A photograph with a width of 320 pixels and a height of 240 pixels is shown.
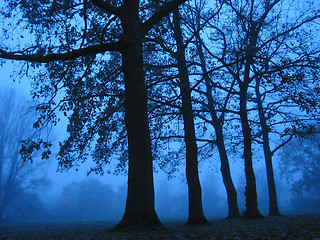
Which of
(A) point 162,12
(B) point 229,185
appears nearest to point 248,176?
(B) point 229,185

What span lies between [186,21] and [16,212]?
155 ft

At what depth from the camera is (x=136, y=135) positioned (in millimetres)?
9297

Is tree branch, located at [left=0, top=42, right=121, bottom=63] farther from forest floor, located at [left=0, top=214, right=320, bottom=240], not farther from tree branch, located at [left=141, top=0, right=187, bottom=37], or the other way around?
forest floor, located at [left=0, top=214, right=320, bottom=240]

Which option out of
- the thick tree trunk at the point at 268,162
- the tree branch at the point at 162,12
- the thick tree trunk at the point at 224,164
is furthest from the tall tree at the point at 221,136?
the tree branch at the point at 162,12

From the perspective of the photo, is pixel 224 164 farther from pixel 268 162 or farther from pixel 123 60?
pixel 123 60

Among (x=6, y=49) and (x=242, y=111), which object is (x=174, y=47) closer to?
(x=242, y=111)

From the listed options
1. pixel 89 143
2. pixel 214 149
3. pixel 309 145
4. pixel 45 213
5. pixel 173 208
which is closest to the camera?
pixel 89 143

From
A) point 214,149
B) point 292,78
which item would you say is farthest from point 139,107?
point 214,149

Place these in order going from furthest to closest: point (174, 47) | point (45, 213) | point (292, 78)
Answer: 1. point (45, 213)
2. point (174, 47)
3. point (292, 78)

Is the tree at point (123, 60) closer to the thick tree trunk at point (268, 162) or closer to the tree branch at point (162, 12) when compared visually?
the tree branch at point (162, 12)

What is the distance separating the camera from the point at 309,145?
50.7 metres

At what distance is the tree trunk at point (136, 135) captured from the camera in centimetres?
874

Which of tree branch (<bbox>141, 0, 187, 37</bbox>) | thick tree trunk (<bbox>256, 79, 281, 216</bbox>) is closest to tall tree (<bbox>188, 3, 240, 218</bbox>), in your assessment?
thick tree trunk (<bbox>256, 79, 281, 216</bbox>)

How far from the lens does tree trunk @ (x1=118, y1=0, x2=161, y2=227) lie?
8.74m
